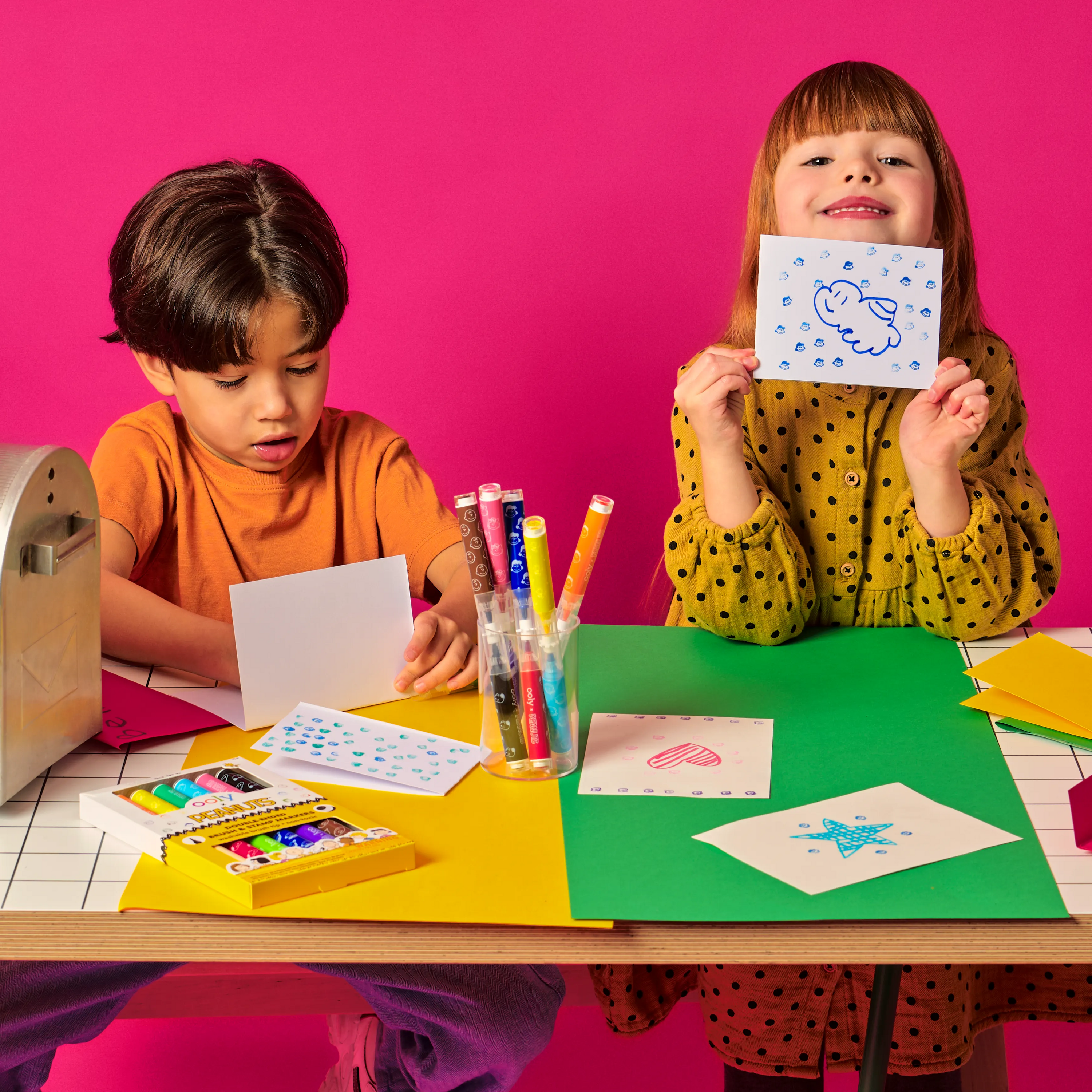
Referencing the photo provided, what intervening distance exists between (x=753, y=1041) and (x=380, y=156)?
1447 millimetres

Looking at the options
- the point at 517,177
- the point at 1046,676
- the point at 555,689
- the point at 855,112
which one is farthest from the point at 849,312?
the point at 517,177

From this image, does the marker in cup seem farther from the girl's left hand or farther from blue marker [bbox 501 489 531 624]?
the girl's left hand

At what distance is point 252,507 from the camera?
1485 millimetres

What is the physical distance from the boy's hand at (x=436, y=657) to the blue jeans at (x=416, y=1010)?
26 cm

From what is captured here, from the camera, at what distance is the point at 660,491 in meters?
2.19

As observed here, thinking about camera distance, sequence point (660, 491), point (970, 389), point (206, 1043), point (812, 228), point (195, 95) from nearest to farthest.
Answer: point (970, 389) < point (812, 228) < point (206, 1043) < point (195, 95) < point (660, 491)

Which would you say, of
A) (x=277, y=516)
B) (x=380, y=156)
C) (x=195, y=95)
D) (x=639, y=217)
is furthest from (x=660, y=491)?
(x=195, y=95)

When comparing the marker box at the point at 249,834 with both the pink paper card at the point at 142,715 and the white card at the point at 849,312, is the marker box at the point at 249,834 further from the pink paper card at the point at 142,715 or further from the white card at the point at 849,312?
the white card at the point at 849,312

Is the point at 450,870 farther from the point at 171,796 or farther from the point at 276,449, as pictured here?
the point at 276,449

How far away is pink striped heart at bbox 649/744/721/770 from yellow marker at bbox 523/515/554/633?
0.47ft

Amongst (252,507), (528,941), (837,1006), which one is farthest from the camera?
(252,507)

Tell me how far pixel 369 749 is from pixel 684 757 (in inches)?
10.4

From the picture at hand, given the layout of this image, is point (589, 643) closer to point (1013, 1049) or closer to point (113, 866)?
point (113, 866)

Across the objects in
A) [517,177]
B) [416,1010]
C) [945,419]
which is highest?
[517,177]
